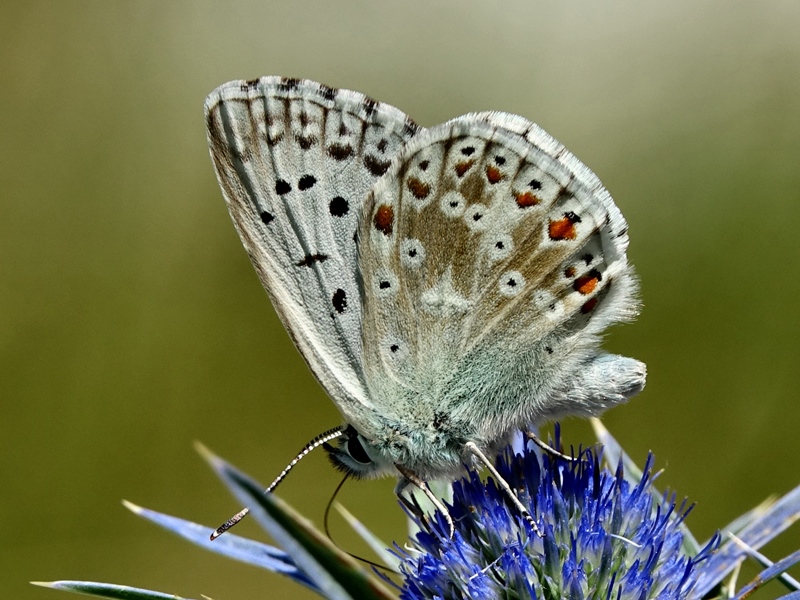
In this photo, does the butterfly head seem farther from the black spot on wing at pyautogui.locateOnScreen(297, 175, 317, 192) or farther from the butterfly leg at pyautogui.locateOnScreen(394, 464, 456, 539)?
the black spot on wing at pyautogui.locateOnScreen(297, 175, 317, 192)

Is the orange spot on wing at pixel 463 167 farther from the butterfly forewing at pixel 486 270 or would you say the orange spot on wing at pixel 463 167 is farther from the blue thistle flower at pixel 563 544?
the blue thistle flower at pixel 563 544

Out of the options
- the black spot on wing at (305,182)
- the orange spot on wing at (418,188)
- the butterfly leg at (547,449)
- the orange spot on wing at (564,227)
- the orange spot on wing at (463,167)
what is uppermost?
the black spot on wing at (305,182)

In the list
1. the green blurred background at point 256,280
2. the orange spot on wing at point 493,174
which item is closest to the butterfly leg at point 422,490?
the orange spot on wing at point 493,174

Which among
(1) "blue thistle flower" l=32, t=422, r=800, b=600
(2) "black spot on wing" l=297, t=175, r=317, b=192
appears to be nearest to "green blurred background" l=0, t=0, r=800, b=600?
(1) "blue thistle flower" l=32, t=422, r=800, b=600

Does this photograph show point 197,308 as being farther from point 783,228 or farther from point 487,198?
point 783,228

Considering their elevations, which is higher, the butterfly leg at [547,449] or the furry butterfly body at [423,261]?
the furry butterfly body at [423,261]

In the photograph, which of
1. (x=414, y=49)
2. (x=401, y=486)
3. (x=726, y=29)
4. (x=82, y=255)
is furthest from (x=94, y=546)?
(x=726, y=29)
